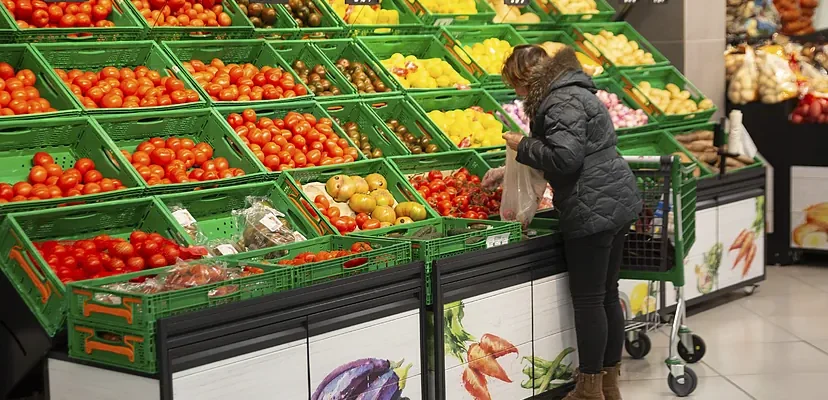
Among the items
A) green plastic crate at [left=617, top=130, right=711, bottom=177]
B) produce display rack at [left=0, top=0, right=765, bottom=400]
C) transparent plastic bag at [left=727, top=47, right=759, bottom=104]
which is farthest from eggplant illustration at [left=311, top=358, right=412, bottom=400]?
transparent plastic bag at [left=727, top=47, right=759, bottom=104]

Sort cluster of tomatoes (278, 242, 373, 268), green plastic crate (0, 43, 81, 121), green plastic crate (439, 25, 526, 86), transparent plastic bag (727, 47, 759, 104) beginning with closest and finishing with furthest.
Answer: cluster of tomatoes (278, 242, 373, 268)
green plastic crate (0, 43, 81, 121)
green plastic crate (439, 25, 526, 86)
transparent plastic bag (727, 47, 759, 104)

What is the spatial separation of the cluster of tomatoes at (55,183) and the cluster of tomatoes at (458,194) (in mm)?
1664

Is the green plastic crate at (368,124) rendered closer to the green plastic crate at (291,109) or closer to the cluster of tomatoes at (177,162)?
the green plastic crate at (291,109)

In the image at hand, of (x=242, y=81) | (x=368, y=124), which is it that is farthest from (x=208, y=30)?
(x=368, y=124)

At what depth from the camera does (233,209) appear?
5086 millimetres

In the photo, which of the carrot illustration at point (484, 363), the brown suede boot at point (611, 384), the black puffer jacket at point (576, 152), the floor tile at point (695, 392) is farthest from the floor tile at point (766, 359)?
the carrot illustration at point (484, 363)

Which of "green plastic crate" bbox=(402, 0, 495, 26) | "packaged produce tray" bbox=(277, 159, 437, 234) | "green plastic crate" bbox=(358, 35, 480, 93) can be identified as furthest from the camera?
"green plastic crate" bbox=(402, 0, 495, 26)

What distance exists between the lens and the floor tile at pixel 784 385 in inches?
220

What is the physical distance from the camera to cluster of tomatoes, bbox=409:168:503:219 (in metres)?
5.59

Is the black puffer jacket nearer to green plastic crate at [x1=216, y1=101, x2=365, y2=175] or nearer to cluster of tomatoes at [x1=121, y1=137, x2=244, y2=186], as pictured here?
green plastic crate at [x1=216, y1=101, x2=365, y2=175]

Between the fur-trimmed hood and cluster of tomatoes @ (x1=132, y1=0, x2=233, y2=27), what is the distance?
1.84 m

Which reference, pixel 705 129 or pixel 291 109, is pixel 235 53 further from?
pixel 705 129

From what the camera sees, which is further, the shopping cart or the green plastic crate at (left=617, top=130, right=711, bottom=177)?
the green plastic crate at (left=617, top=130, right=711, bottom=177)

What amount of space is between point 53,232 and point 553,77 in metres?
2.32
